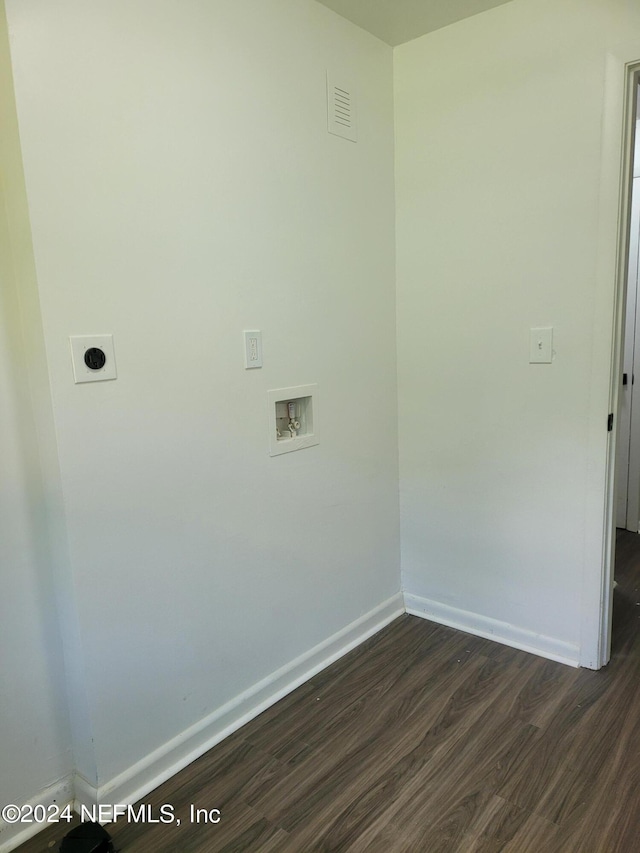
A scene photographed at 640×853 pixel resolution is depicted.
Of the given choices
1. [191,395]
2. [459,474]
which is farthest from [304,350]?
[459,474]

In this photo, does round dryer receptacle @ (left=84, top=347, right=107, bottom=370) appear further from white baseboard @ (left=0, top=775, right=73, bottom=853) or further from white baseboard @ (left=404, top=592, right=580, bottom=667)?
white baseboard @ (left=404, top=592, right=580, bottom=667)

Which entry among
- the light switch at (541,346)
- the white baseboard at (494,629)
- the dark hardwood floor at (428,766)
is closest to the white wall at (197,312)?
the dark hardwood floor at (428,766)

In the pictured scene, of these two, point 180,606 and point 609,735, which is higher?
point 180,606

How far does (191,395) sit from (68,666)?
828mm

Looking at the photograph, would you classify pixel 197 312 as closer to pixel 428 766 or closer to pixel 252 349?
pixel 252 349

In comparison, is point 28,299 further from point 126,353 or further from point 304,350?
point 304,350

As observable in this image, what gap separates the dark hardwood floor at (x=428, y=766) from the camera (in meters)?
1.49

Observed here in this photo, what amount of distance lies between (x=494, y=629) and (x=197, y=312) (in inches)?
69.3

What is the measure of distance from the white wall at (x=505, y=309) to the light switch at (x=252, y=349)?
834 millimetres

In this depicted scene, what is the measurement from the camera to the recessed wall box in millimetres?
1960

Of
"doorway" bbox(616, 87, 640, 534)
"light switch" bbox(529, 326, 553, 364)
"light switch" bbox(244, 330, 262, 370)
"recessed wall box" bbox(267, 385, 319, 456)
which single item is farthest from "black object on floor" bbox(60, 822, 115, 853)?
"doorway" bbox(616, 87, 640, 534)

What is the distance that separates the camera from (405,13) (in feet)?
6.72

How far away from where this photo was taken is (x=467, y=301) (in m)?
2.27

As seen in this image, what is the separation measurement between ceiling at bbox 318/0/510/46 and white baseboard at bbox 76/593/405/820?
2.33 meters
